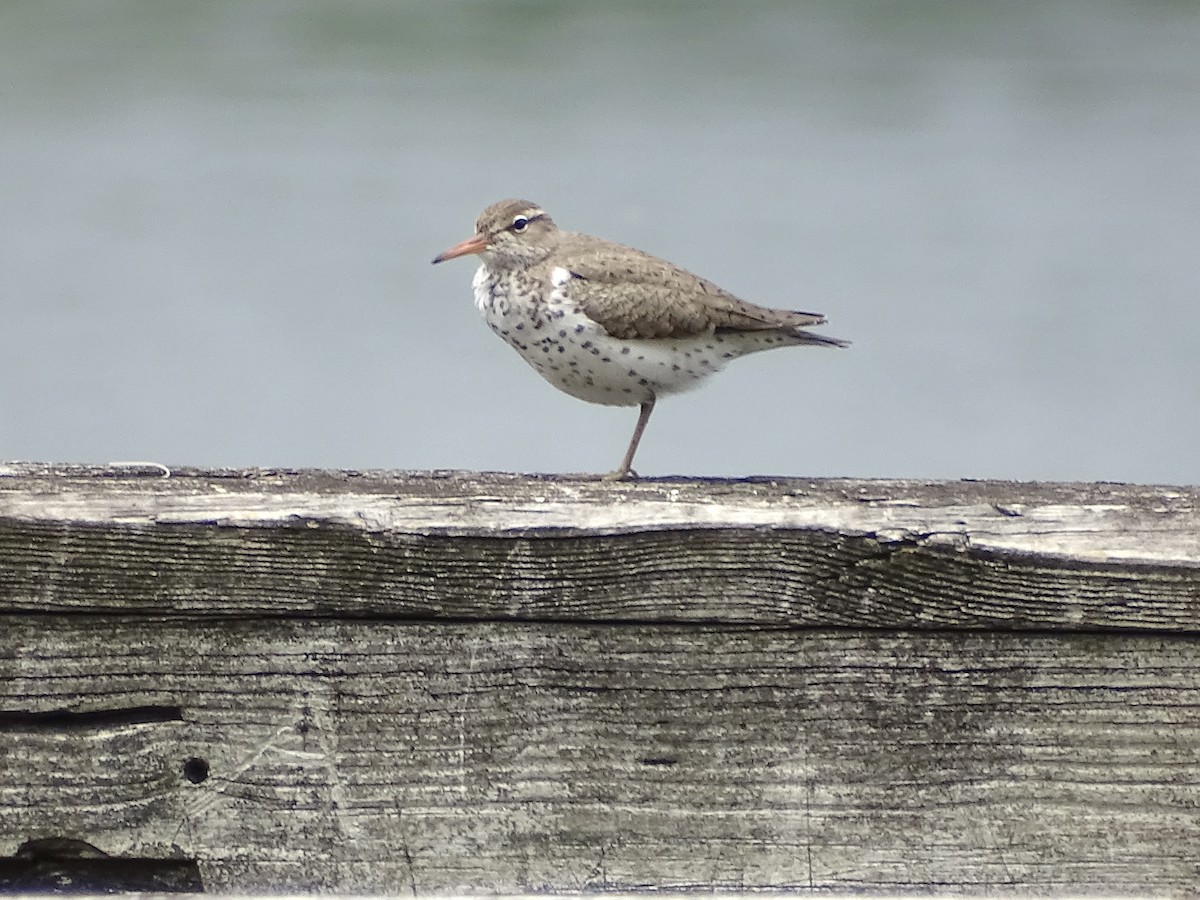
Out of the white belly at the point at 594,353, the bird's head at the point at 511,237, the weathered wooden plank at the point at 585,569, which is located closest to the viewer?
the weathered wooden plank at the point at 585,569

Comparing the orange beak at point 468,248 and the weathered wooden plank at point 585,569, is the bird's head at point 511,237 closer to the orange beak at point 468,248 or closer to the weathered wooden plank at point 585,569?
the orange beak at point 468,248

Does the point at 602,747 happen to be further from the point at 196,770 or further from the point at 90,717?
the point at 90,717

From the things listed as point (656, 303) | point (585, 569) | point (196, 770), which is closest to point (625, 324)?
point (656, 303)

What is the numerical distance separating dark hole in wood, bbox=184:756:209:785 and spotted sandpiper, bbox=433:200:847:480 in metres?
2.33

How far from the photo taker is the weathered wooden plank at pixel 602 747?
207cm

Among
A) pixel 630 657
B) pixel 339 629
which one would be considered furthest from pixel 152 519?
pixel 630 657

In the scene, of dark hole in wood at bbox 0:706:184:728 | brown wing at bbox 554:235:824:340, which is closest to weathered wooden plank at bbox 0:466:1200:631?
dark hole in wood at bbox 0:706:184:728

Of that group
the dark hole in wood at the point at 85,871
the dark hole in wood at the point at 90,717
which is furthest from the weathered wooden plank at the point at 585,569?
the dark hole in wood at the point at 85,871

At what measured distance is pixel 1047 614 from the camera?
6.76 feet

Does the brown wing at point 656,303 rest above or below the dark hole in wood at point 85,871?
above

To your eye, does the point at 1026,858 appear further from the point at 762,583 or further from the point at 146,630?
the point at 146,630

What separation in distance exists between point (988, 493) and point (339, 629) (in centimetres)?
105

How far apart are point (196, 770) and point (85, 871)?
25 cm

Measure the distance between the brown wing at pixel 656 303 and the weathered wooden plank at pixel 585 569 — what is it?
2.35 metres
